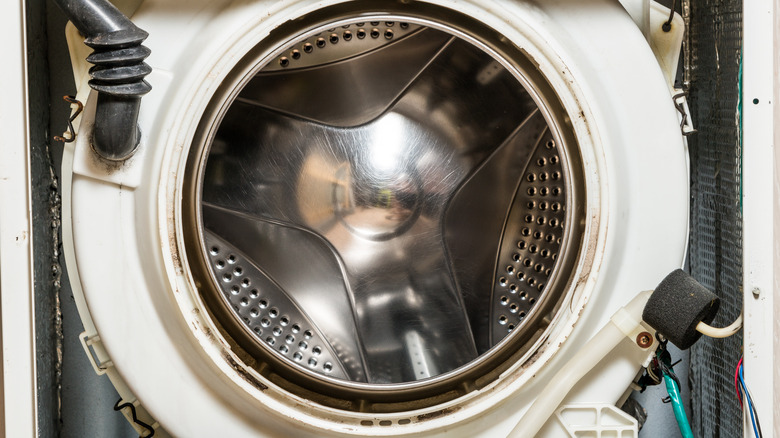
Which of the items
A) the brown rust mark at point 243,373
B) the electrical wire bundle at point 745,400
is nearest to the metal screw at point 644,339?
the electrical wire bundle at point 745,400

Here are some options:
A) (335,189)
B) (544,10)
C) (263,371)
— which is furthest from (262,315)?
(544,10)

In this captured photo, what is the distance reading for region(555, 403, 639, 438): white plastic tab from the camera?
3.41 ft

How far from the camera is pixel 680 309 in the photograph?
965 millimetres

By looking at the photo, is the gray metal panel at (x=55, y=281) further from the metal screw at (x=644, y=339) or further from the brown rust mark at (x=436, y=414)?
the metal screw at (x=644, y=339)

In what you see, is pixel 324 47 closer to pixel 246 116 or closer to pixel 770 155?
pixel 246 116

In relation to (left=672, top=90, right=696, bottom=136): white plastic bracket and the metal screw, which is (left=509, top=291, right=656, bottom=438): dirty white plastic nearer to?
the metal screw

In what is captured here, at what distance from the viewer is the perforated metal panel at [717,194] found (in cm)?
105

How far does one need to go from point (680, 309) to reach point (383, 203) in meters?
0.59

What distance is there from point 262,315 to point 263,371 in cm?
16

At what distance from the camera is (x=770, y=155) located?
36.1 inches

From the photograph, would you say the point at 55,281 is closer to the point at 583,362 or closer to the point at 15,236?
the point at 15,236

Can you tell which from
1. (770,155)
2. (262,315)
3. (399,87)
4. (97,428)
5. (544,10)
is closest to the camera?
(770,155)

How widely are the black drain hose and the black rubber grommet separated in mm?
730

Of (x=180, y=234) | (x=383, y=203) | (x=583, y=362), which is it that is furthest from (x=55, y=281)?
(x=583, y=362)
